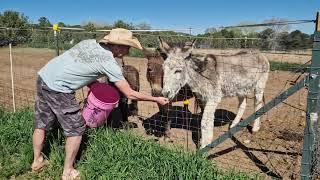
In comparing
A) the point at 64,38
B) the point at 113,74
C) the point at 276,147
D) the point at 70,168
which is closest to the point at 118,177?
the point at 70,168

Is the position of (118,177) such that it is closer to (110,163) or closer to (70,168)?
(110,163)

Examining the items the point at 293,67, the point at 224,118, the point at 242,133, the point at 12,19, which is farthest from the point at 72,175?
the point at 12,19

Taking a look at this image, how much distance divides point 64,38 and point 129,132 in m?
4.15

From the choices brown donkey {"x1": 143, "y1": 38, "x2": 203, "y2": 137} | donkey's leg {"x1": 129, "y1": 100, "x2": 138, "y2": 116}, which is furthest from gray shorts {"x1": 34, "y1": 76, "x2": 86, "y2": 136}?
donkey's leg {"x1": 129, "y1": 100, "x2": 138, "y2": 116}

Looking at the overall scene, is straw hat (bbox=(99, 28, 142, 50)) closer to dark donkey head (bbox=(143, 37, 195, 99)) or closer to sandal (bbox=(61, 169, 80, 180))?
sandal (bbox=(61, 169, 80, 180))

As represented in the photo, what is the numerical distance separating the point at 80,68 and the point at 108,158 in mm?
1139

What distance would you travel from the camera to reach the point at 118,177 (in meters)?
4.27

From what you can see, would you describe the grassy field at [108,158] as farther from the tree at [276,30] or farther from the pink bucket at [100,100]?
the tree at [276,30]

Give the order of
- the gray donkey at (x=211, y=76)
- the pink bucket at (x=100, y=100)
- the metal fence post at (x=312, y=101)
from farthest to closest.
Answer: the gray donkey at (x=211, y=76)
the pink bucket at (x=100, y=100)
the metal fence post at (x=312, y=101)

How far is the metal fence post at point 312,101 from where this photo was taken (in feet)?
12.1

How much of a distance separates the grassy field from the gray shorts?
0.44 meters

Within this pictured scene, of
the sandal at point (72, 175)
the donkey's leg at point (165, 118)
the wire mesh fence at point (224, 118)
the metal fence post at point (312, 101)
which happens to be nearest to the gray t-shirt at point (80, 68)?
the sandal at point (72, 175)

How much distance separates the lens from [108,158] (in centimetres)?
460

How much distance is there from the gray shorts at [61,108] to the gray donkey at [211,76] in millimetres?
1450
